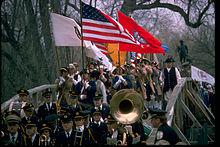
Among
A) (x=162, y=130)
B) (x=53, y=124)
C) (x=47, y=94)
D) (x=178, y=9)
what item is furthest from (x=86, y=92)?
(x=178, y=9)

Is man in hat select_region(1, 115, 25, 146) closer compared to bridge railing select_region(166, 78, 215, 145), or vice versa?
man in hat select_region(1, 115, 25, 146)

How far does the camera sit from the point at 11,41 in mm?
13961

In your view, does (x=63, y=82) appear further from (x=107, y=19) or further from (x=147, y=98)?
(x=147, y=98)

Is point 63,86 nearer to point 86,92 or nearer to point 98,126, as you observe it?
point 86,92

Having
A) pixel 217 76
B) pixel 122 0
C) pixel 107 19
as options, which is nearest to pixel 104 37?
pixel 107 19

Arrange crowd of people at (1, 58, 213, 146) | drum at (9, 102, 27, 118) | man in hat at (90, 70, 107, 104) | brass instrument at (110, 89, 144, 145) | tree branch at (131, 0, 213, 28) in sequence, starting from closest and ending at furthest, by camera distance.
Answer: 1. crowd of people at (1, 58, 213, 146)
2. brass instrument at (110, 89, 144, 145)
3. drum at (9, 102, 27, 118)
4. man in hat at (90, 70, 107, 104)
5. tree branch at (131, 0, 213, 28)

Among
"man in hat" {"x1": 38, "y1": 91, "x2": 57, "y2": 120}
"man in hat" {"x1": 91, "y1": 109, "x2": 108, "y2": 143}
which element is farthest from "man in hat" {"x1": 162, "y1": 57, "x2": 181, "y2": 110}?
"man in hat" {"x1": 38, "y1": 91, "x2": 57, "y2": 120}

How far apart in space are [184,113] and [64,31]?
18.4 ft

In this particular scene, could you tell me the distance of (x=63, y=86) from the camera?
9648mm

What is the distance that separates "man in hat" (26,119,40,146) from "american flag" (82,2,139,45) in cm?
330

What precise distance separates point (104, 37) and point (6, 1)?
7.34 m

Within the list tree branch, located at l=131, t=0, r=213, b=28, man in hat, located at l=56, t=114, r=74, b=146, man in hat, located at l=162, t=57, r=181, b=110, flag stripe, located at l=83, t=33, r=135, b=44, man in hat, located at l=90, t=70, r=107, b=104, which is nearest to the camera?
man in hat, located at l=56, t=114, r=74, b=146

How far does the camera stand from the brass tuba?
20.3ft

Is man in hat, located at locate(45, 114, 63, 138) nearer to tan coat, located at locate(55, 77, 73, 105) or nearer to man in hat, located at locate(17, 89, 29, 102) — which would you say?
man in hat, located at locate(17, 89, 29, 102)
